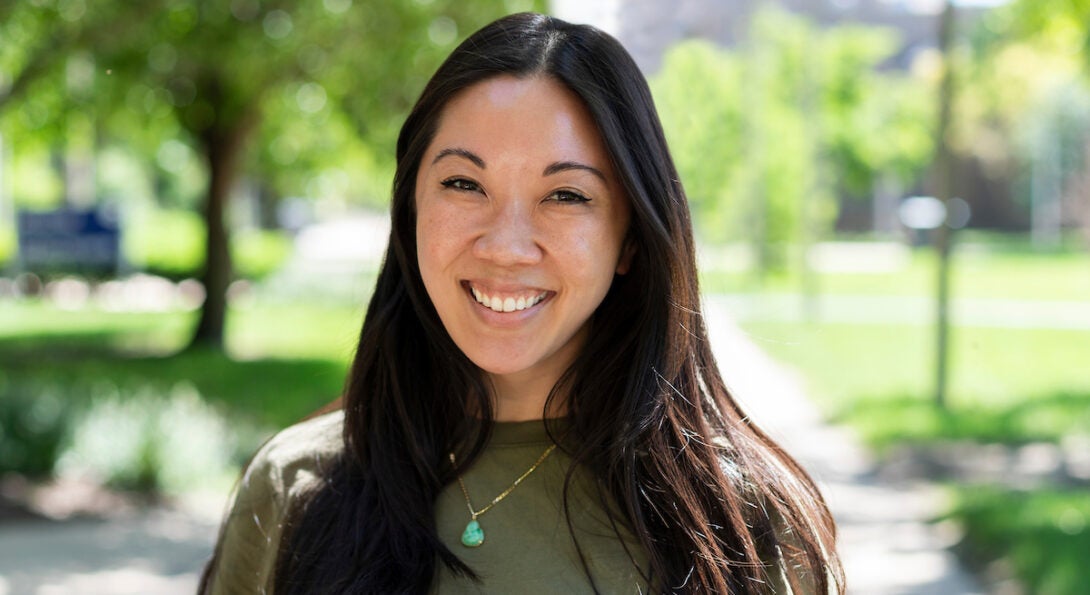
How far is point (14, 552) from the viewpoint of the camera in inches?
273

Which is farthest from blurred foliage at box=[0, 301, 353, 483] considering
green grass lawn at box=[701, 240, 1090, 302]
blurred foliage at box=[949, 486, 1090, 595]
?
green grass lawn at box=[701, 240, 1090, 302]

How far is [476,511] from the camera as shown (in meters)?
1.91

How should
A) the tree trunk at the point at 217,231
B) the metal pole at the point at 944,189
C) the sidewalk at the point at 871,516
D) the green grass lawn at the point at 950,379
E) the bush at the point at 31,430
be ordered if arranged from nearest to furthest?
the sidewalk at the point at 871,516, the bush at the point at 31,430, the green grass lawn at the point at 950,379, the metal pole at the point at 944,189, the tree trunk at the point at 217,231

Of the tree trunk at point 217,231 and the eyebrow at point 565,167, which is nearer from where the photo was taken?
the eyebrow at point 565,167

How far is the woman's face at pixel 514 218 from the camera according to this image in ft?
5.98

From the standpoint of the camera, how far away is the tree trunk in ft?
47.4

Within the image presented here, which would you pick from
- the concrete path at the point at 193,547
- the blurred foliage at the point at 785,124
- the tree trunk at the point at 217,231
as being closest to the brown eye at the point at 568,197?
the blurred foliage at the point at 785,124

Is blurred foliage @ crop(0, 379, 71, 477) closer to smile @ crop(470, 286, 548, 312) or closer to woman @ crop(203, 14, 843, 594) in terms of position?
woman @ crop(203, 14, 843, 594)

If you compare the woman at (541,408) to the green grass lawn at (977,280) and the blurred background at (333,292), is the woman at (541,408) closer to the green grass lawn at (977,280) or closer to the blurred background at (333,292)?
the blurred background at (333,292)

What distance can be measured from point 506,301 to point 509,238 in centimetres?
9

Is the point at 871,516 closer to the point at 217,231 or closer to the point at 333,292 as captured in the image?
the point at 217,231

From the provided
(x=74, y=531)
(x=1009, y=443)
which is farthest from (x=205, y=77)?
(x=1009, y=443)

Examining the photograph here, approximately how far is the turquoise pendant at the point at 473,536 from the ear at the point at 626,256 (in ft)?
1.52

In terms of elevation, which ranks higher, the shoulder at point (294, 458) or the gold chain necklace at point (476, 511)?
the shoulder at point (294, 458)
